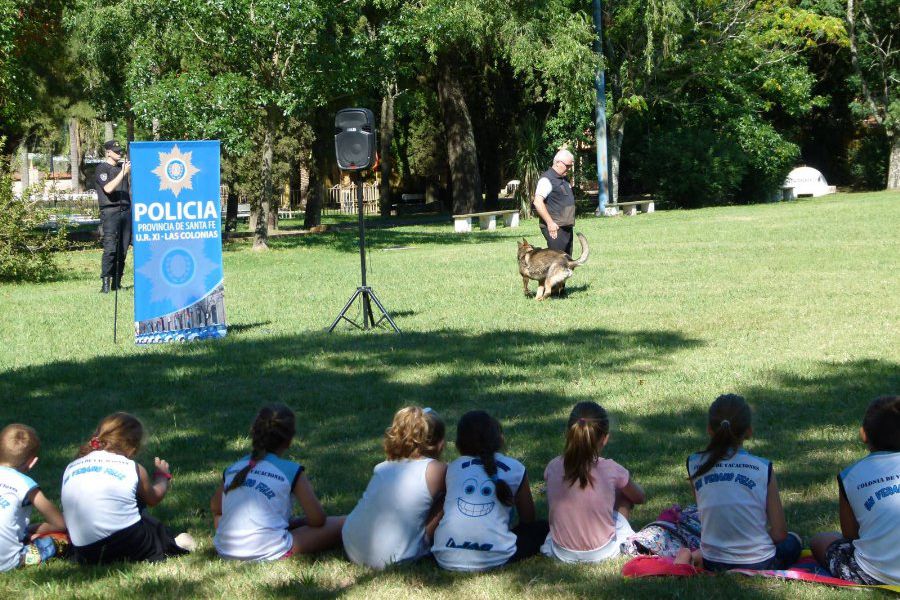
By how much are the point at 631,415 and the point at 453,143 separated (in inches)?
1108

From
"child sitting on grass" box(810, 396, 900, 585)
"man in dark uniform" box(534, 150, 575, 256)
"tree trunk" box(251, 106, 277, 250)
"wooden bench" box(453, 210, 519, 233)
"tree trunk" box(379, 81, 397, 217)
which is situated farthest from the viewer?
"tree trunk" box(379, 81, 397, 217)

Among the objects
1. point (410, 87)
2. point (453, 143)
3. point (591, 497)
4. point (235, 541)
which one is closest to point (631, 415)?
point (591, 497)

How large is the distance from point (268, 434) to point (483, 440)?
1.07 meters

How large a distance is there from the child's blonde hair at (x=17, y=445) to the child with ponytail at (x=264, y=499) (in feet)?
3.22

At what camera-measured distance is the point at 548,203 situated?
48.8ft

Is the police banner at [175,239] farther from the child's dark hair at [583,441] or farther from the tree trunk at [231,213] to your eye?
the tree trunk at [231,213]

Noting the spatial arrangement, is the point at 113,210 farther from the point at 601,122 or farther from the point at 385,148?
the point at 385,148

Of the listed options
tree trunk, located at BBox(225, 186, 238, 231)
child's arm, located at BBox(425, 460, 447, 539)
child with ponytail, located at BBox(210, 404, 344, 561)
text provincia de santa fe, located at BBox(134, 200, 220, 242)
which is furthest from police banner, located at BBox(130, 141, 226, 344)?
tree trunk, located at BBox(225, 186, 238, 231)

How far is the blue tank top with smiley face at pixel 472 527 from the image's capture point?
5.09 m

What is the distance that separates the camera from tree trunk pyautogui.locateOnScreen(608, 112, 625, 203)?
39.4 m

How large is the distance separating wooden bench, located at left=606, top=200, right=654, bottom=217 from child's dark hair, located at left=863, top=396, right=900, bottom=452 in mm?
31603

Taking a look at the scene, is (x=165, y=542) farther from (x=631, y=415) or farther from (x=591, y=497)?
(x=631, y=415)

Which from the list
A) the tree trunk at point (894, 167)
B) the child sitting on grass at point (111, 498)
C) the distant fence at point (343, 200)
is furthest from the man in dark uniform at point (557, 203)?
the distant fence at point (343, 200)

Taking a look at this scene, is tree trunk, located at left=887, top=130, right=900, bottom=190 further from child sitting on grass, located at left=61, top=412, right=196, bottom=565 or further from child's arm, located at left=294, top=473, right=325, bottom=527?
child sitting on grass, located at left=61, top=412, right=196, bottom=565
